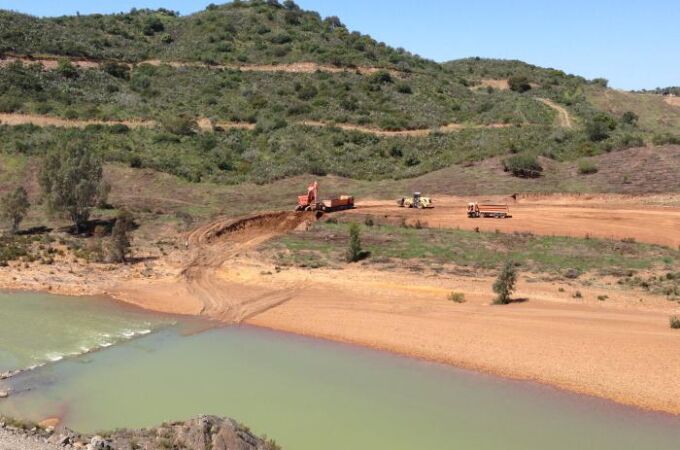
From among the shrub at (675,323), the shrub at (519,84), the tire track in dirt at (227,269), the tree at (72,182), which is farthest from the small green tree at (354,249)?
the shrub at (519,84)

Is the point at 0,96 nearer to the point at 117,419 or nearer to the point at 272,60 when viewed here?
the point at 272,60

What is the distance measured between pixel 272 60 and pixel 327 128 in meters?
25.9

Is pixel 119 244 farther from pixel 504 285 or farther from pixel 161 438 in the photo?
pixel 161 438

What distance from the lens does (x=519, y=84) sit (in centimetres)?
9025

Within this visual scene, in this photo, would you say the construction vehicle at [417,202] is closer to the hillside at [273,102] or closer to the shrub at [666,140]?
the hillside at [273,102]

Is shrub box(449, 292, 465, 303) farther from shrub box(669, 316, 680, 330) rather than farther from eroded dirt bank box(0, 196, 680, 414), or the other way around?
shrub box(669, 316, 680, 330)

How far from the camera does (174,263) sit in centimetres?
3469

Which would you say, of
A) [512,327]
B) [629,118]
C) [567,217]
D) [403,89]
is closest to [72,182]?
[512,327]

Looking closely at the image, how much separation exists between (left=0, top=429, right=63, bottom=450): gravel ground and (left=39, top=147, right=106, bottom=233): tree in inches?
1065

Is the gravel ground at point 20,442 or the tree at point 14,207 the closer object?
the gravel ground at point 20,442

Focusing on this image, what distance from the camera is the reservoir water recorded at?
1628 cm

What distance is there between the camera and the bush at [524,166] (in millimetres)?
50062

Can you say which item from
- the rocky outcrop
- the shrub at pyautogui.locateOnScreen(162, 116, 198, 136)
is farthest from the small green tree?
the shrub at pyautogui.locateOnScreen(162, 116, 198, 136)

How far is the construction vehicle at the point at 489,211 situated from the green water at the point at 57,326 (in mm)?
22976
